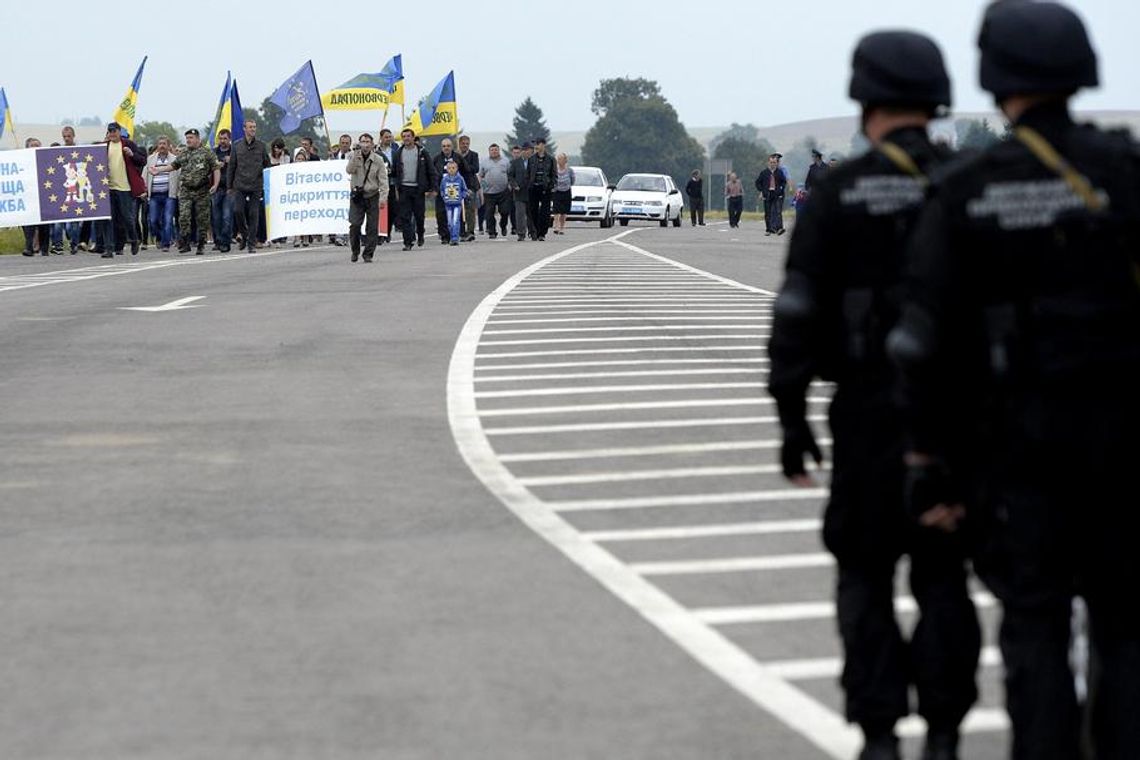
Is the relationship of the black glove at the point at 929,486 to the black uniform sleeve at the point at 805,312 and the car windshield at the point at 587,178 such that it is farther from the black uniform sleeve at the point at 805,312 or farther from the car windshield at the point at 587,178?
the car windshield at the point at 587,178

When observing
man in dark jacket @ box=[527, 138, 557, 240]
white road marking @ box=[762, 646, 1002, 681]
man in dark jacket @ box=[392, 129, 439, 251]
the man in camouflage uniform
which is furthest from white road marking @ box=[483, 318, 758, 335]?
man in dark jacket @ box=[527, 138, 557, 240]

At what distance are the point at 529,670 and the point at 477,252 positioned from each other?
28.0 m

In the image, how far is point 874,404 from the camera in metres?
4.96

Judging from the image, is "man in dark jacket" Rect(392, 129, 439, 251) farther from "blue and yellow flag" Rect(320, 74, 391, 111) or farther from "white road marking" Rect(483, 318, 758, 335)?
"white road marking" Rect(483, 318, 758, 335)

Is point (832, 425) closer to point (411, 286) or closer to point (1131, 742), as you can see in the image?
point (1131, 742)

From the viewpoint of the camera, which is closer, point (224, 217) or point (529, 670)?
point (529, 670)

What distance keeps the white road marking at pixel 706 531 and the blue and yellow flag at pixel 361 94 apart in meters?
38.7

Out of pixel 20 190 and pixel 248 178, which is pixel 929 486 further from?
pixel 20 190

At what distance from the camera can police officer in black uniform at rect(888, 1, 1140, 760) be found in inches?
166

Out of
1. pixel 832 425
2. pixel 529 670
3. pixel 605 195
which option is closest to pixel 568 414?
pixel 529 670

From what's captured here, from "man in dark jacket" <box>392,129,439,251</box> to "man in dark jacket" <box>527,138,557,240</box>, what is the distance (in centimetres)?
426

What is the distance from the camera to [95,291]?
23.4 m

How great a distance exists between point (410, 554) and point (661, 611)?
135 centimetres

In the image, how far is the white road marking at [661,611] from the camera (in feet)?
17.9
